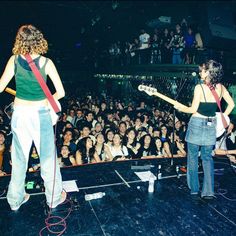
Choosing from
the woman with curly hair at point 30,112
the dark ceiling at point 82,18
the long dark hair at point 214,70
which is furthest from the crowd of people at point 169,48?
the woman with curly hair at point 30,112

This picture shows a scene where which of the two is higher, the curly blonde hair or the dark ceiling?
the dark ceiling

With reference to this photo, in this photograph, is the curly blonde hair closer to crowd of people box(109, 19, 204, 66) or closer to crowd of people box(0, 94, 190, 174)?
crowd of people box(0, 94, 190, 174)

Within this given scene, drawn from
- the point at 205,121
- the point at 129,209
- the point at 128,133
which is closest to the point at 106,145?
the point at 128,133

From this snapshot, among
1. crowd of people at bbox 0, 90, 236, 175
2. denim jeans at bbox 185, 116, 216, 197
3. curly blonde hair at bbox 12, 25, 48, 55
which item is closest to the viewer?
curly blonde hair at bbox 12, 25, 48, 55

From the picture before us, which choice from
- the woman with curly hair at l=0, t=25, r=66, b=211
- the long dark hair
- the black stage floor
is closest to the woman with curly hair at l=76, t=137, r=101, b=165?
the black stage floor

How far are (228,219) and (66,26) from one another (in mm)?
16589

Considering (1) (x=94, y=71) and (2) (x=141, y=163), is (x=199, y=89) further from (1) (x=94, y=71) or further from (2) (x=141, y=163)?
(1) (x=94, y=71)

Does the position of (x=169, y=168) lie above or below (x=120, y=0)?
below

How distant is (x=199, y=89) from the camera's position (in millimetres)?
2896

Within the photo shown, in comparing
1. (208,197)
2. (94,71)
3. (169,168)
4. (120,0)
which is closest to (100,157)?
(169,168)

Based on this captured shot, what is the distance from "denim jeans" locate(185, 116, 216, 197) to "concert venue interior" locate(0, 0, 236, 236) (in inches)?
3.7

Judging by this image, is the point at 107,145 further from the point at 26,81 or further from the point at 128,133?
the point at 26,81

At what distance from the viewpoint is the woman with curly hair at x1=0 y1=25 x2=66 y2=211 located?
7.51ft

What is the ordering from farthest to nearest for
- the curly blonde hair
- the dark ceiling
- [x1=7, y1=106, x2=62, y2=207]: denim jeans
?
the dark ceiling
[x1=7, y1=106, x2=62, y2=207]: denim jeans
the curly blonde hair
